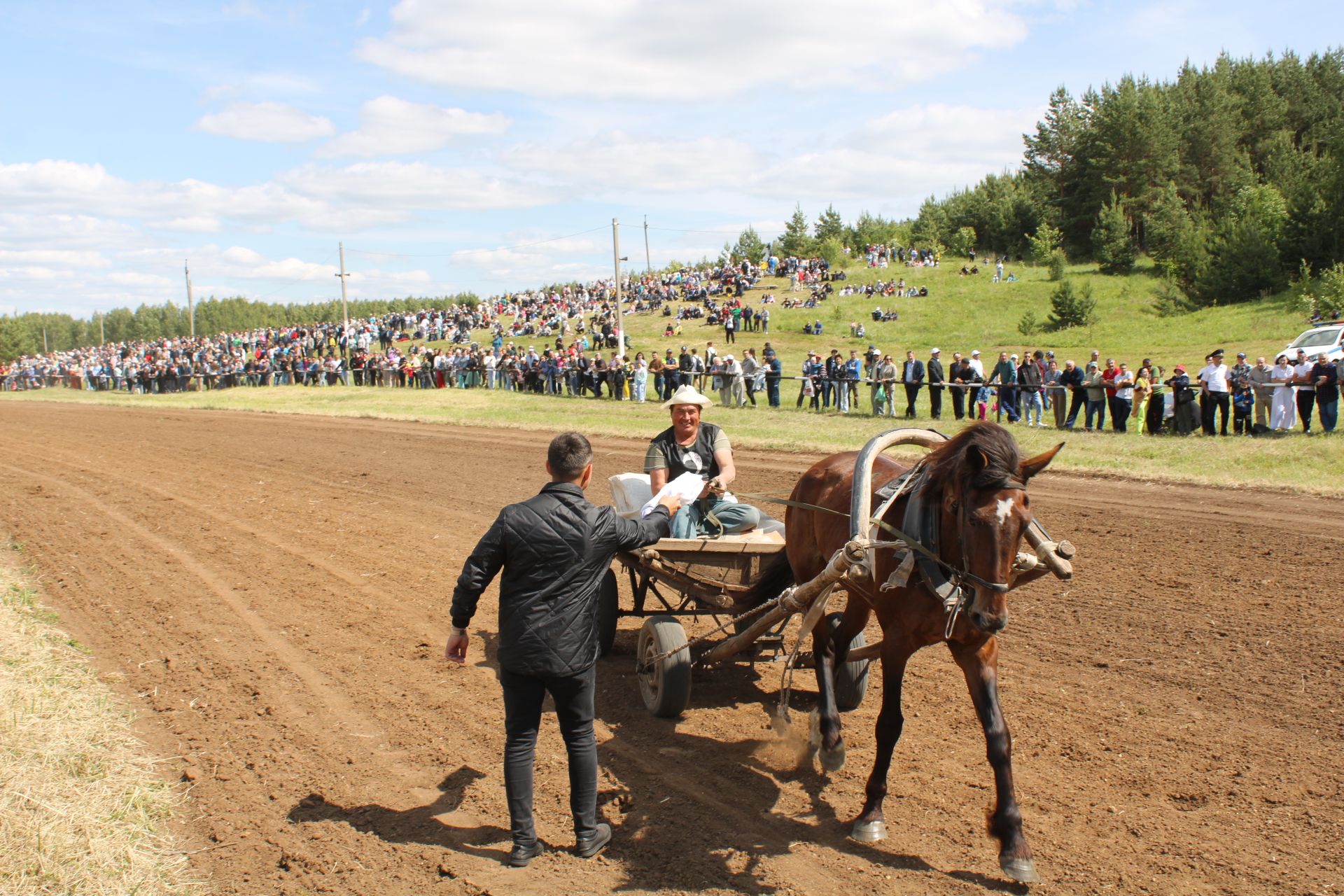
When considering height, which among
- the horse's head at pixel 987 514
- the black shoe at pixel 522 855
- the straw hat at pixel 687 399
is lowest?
the black shoe at pixel 522 855

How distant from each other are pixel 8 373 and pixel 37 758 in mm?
67486

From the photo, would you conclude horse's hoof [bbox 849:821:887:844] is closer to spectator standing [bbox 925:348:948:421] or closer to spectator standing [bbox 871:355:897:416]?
spectator standing [bbox 925:348:948:421]

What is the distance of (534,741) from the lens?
4.56m

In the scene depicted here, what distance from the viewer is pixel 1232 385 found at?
1744 centimetres

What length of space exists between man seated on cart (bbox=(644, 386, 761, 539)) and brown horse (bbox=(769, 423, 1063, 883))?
45.6 inches

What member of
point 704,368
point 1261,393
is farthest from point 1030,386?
point 704,368

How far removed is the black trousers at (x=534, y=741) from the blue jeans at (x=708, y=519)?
2.00 m

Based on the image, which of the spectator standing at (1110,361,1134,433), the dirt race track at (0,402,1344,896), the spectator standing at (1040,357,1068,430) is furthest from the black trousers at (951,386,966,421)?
the dirt race track at (0,402,1344,896)

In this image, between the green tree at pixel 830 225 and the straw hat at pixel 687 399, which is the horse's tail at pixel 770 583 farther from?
the green tree at pixel 830 225

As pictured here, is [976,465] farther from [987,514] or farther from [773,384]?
[773,384]

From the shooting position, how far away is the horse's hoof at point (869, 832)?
15.2 feet

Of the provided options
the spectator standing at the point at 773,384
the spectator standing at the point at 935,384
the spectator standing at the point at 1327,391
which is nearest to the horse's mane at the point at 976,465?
the spectator standing at the point at 1327,391

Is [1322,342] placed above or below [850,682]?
above

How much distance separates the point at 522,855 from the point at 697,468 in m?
3.05
